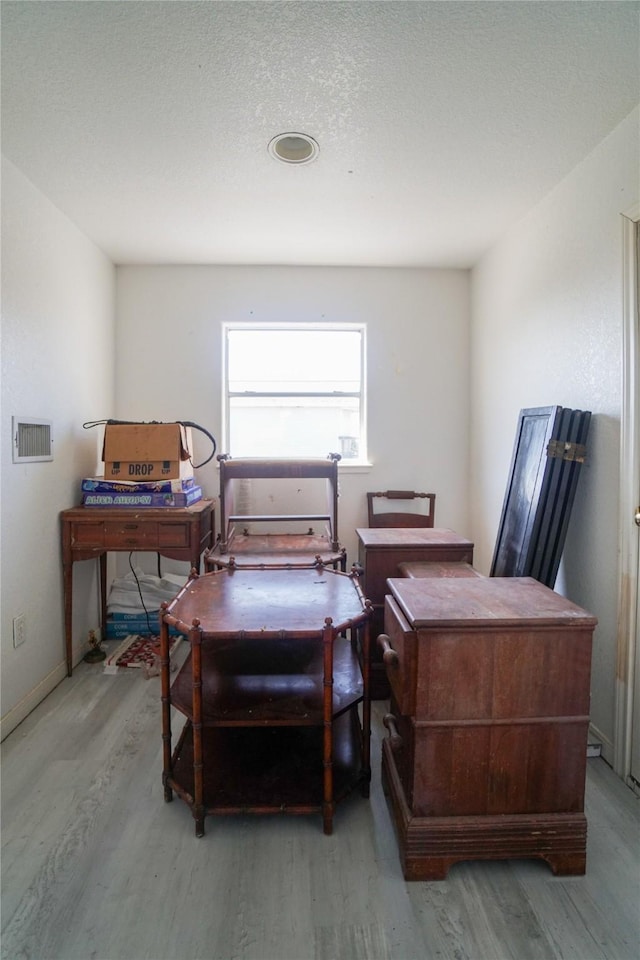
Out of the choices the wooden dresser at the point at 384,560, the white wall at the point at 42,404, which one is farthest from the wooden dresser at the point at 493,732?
the white wall at the point at 42,404

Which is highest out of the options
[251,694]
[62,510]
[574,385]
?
[574,385]

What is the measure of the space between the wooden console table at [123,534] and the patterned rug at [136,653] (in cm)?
22

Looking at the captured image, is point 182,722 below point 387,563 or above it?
below

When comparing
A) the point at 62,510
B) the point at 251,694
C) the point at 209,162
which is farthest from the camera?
the point at 62,510

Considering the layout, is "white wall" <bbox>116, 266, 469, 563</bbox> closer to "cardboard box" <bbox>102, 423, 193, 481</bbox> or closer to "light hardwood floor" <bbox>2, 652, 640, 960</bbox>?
"cardboard box" <bbox>102, 423, 193, 481</bbox>

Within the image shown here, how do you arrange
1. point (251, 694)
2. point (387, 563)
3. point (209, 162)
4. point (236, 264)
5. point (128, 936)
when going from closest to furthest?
point (128, 936) < point (251, 694) < point (209, 162) < point (387, 563) < point (236, 264)

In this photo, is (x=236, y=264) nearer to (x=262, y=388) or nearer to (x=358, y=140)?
(x=262, y=388)

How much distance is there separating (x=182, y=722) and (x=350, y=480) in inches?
71.4

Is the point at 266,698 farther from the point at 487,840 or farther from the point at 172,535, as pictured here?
the point at 172,535

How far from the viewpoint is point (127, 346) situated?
3168 mm

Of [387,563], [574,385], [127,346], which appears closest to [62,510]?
[127,346]

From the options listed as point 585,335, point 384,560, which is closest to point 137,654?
point 384,560

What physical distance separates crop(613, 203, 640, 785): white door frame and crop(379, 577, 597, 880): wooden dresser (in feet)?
1.87

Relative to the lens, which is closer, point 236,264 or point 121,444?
point 121,444
